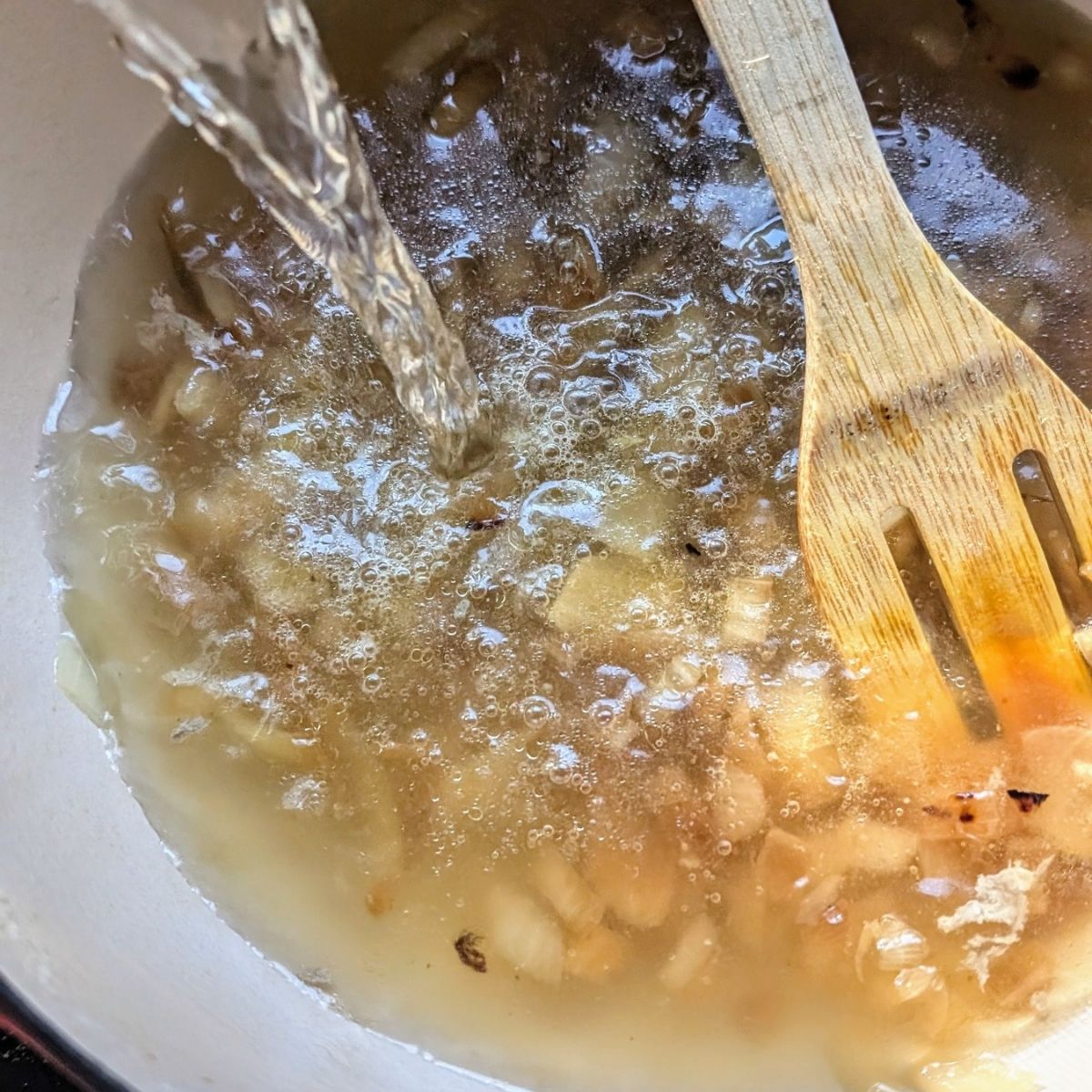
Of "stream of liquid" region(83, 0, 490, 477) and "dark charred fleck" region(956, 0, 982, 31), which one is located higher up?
"dark charred fleck" region(956, 0, 982, 31)

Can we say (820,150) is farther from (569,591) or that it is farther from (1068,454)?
(569,591)

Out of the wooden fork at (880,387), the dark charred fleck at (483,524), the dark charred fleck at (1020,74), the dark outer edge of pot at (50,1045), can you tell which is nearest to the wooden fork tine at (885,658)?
the wooden fork at (880,387)

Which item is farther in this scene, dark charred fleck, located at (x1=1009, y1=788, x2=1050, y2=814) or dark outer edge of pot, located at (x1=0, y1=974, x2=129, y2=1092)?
dark charred fleck, located at (x1=1009, y1=788, x2=1050, y2=814)

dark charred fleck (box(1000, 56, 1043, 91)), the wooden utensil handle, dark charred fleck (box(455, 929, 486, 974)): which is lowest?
dark charred fleck (box(455, 929, 486, 974))

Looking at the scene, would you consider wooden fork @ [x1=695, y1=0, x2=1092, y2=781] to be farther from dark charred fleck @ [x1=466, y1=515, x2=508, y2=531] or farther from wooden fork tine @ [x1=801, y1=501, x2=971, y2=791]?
dark charred fleck @ [x1=466, y1=515, x2=508, y2=531]

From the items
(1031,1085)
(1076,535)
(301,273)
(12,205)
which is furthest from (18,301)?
(1031,1085)

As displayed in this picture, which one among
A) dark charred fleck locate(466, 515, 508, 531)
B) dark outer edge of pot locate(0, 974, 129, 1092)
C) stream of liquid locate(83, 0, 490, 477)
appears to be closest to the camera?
dark outer edge of pot locate(0, 974, 129, 1092)

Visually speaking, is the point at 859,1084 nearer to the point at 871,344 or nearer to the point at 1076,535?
the point at 1076,535

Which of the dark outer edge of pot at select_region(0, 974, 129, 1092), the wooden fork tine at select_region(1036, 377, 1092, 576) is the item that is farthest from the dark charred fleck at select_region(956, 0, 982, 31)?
the dark outer edge of pot at select_region(0, 974, 129, 1092)

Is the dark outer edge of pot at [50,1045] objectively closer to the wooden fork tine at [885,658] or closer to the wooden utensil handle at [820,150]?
the wooden fork tine at [885,658]
